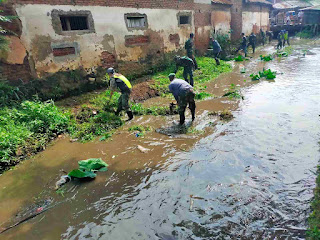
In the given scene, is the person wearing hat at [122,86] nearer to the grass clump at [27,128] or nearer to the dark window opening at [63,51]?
the grass clump at [27,128]

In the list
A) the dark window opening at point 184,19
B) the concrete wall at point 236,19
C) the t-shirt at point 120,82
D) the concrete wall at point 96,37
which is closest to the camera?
the t-shirt at point 120,82

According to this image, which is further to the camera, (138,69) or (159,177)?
(138,69)

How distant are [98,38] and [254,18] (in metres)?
17.7

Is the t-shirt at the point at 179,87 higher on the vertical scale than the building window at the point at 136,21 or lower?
lower

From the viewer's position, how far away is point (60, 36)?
7.28 metres

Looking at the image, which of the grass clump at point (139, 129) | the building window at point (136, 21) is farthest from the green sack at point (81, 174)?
the building window at point (136, 21)

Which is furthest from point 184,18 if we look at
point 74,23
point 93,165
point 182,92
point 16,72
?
point 93,165

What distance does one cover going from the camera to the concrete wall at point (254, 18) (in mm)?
18812

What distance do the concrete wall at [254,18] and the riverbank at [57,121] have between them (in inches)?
562

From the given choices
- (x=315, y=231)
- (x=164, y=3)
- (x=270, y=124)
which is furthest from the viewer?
(x=164, y=3)

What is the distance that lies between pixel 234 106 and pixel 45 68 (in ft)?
20.4

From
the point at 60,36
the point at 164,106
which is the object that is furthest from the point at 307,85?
the point at 60,36

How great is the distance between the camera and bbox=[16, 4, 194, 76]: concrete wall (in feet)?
22.1

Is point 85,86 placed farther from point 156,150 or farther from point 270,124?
point 270,124
